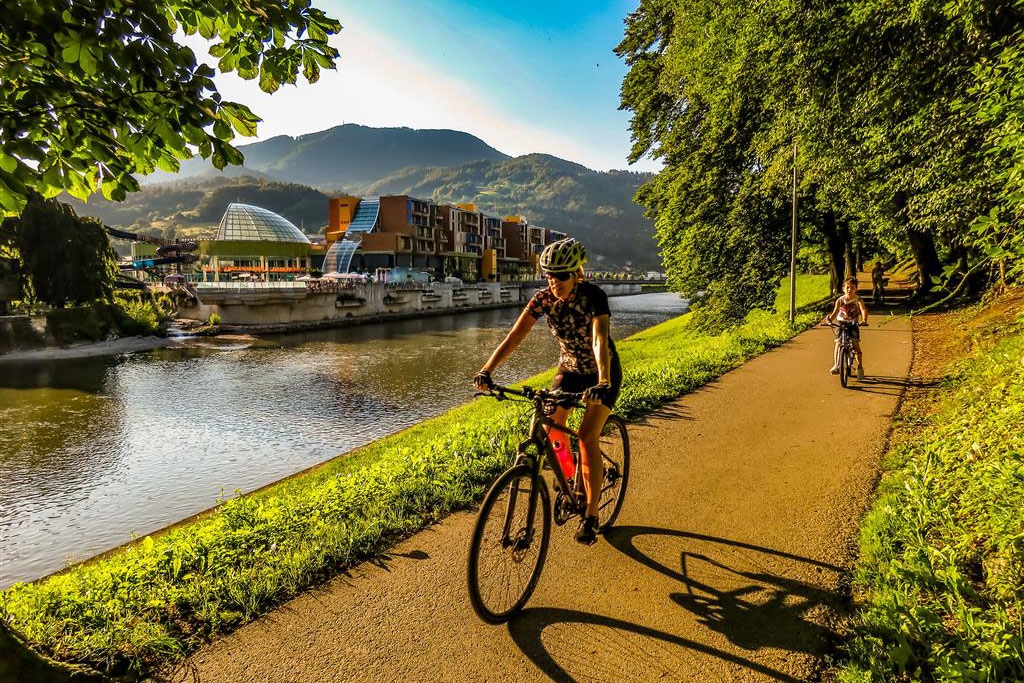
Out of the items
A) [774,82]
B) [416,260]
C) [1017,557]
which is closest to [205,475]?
[1017,557]

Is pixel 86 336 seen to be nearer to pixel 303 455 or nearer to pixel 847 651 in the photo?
pixel 303 455

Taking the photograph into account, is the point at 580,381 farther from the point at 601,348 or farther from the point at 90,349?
the point at 90,349

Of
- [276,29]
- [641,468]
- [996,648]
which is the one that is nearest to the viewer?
[996,648]

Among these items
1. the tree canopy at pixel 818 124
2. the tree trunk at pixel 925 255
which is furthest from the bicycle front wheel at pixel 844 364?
the tree trunk at pixel 925 255

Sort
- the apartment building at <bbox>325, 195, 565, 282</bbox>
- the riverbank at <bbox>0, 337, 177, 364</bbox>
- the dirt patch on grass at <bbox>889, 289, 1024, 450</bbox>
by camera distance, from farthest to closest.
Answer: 1. the apartment building at <bbox>325, 195, 565, 282</bbox>
2. the riverbank at <bbox>0, 337, 177, 364</bbox>
3. the dirt patch on grass at <bbox>889, 289, 1024, 450</bbox>

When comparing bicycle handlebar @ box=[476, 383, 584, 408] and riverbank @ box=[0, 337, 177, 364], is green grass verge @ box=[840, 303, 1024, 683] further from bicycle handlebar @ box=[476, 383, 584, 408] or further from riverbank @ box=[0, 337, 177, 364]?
riverbank @ box=[0, 337, 177, 364]

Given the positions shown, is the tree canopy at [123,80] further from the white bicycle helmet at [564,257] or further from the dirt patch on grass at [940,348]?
the dirt patch on grass at [940,348]

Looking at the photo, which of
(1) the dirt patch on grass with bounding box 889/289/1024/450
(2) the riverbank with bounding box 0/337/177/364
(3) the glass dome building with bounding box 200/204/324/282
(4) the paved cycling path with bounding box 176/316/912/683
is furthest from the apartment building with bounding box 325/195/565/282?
(4) the paved cycling path with bounding box 176/316/912/683

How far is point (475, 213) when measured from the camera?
346 feet

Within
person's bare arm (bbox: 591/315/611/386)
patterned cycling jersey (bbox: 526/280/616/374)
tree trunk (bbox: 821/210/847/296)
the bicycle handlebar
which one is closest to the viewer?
the bicycle handlebar

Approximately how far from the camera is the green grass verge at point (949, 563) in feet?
9.23

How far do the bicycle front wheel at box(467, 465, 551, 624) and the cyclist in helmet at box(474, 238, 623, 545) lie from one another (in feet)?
1.58

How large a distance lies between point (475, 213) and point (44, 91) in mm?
105566

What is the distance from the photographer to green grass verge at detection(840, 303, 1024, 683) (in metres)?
2.81
